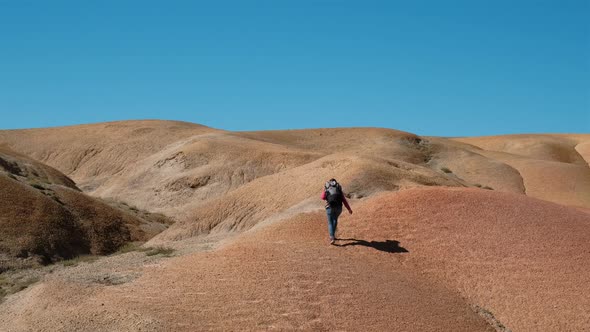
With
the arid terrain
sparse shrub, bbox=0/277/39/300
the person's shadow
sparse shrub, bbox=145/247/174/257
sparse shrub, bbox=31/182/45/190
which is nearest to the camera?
the arid terrain

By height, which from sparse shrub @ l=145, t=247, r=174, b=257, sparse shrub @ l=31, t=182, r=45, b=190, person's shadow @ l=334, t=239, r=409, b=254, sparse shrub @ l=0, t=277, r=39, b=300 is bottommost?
sparse shrub @ l=0, t=277, r=39, b=300

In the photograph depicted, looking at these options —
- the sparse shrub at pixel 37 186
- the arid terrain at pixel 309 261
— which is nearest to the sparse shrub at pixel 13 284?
the arid terrain at pixel 309 261

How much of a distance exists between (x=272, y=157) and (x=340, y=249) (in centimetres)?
3176

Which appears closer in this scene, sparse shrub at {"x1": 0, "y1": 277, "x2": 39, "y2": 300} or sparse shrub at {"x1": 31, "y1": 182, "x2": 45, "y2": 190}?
sparse shrub at {"x1": 0, "y1": 277, "x2": 39, "y2": 300}

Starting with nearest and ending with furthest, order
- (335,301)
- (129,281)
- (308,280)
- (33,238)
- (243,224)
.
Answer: (335,301) → (308,280) → (129,281) → (243,224) → (33,238)

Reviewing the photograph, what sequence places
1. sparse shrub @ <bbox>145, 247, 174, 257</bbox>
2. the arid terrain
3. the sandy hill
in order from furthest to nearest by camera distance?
the sandy hill
sparse shrub @ <bbox>145, 247, 174, 257</bbox>
the arid terrain

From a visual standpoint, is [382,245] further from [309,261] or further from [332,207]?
[309,261]

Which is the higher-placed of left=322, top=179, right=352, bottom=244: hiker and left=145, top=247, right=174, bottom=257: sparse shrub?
left=322, top=179, right=352, bottom=244: hiker

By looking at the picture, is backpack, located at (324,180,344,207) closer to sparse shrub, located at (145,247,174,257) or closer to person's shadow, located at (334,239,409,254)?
person's shadow, located at (334,239,409,254)

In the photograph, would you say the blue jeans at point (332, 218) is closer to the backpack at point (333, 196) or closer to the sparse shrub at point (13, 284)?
the backpack at point (333, 196)

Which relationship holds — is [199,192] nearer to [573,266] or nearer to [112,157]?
[112,157]

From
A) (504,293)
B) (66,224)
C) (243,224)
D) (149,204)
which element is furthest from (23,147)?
(504,293)

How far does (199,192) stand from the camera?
1753 inches

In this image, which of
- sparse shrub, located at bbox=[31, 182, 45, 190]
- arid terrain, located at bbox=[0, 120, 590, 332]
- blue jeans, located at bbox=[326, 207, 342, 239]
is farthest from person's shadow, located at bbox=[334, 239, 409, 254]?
sparse shrub, located at bbox=[31, 182, 45, 190]
